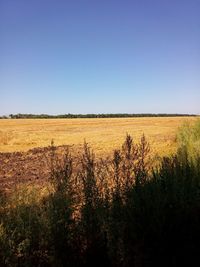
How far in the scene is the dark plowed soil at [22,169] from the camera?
11.8 m

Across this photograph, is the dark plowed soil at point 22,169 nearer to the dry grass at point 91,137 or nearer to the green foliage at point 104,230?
the dry grass at point 91,137

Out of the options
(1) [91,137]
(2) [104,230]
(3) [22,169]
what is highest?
(2) [104,230]

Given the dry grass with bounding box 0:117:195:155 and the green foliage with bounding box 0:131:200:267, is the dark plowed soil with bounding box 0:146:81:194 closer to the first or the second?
the dry grass with bounding box 0:117:195:155

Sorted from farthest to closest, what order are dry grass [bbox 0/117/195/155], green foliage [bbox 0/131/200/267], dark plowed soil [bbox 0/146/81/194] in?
dry grass [bbox 0/117/195/155] → dark plowed soil [bbox 0/146/81/194] → green foliage [bbox 0/131/200/267]

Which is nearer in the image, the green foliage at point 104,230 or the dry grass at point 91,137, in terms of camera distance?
the green foliage at point 104,230

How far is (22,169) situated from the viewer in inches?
583

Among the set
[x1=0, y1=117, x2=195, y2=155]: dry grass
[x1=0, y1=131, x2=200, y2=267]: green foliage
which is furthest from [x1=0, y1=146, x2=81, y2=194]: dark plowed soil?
[x1=0, y1=131, x2=200, y2=267]: green foliage

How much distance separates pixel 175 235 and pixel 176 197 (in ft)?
1.55

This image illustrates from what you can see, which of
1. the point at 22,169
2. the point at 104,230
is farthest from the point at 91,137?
the point at 104,230

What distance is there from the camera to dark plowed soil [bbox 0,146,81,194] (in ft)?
38.7

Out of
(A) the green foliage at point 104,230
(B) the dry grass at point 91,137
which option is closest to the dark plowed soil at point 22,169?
(B) the dry grass at point 91,137

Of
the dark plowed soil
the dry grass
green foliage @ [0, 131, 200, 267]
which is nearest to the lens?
green foliage @ [0, 131, 200, 267]

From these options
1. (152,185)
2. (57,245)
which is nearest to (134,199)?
(152,185)

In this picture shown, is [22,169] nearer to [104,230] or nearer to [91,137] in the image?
[104,230]
